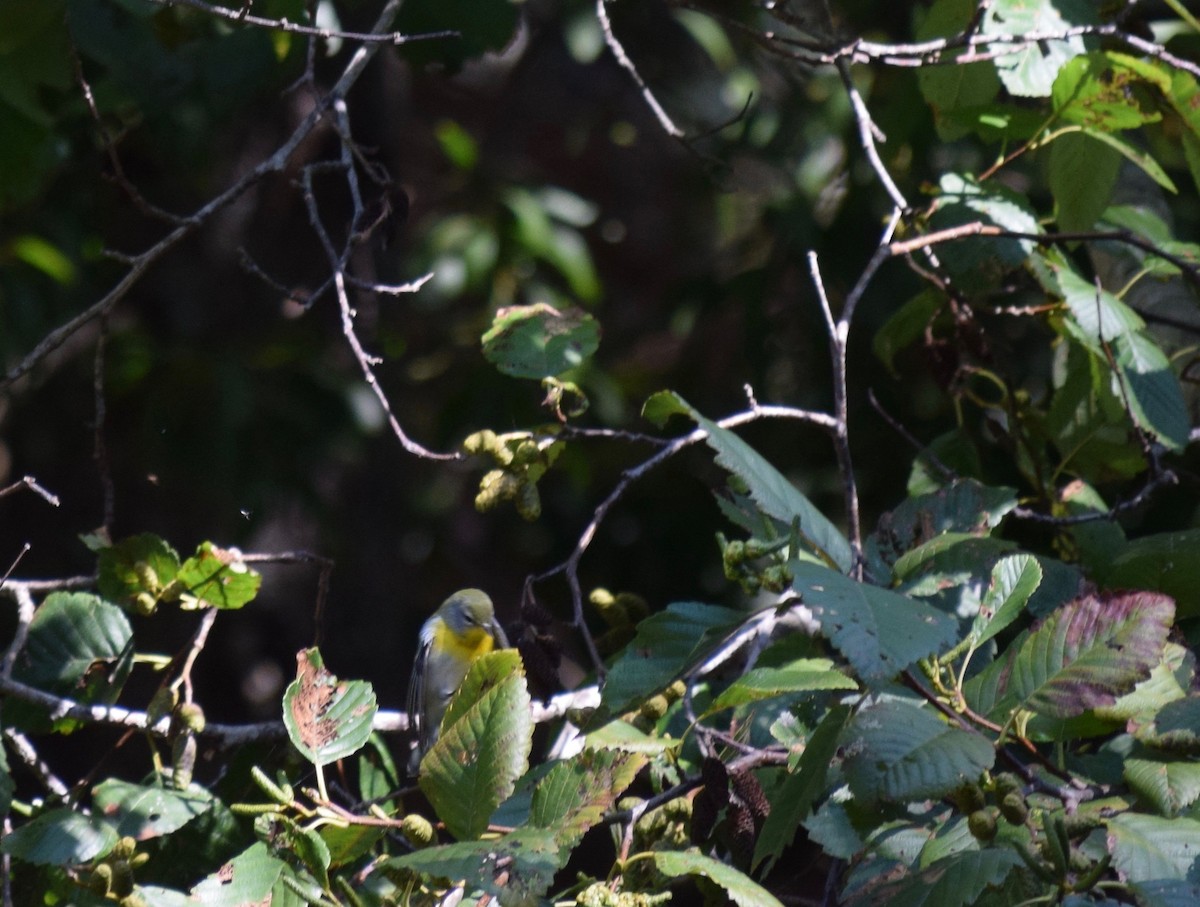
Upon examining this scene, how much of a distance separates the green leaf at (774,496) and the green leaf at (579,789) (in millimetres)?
225

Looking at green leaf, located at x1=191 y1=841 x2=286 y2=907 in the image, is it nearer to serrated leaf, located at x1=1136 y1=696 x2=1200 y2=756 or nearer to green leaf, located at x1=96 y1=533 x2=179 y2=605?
green leaf, located at x1=96 y1=533 x2=179 y2=605

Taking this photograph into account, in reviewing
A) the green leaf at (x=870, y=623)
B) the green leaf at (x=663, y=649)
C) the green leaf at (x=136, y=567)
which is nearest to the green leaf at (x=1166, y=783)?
the green leaf at (x=870, y=623)

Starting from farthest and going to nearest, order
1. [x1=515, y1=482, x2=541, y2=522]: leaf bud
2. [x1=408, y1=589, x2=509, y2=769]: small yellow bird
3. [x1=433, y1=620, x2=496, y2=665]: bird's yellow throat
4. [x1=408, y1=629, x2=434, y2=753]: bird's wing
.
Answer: [x1=433, y1=620, x2=496, y2=665]: bird's yellow throat → [x1=408, y1=589, x2=509, y2=769]: small yellow bird → [x1=408, y1=629, x2=434, y2=753]: bird's wing → [x1=515, y1=482, x2=541, y2=522]: leaf bud

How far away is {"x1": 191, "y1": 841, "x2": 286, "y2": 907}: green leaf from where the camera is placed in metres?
0.96

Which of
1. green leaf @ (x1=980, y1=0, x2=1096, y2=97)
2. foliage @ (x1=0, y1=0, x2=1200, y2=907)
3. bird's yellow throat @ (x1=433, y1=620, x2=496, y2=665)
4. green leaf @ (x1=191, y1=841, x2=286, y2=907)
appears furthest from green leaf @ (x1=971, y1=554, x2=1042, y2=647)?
bird's yellow throat @ (x1=433, y1=620, x2=496, y2=665)

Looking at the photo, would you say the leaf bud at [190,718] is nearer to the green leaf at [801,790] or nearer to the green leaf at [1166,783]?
the green leaf at [801,790]

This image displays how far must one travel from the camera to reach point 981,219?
152cm

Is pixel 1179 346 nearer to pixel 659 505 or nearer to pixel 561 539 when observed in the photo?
pixel 659 505

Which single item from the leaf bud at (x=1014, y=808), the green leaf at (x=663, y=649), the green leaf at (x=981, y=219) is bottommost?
the leaf bud at (x=1014, y=808)

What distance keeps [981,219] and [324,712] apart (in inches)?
39.3

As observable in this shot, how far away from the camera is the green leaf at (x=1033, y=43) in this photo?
1479 mm

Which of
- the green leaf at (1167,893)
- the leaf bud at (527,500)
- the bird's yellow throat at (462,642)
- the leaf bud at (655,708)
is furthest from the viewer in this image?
the bird's yellow throat at (462,642)

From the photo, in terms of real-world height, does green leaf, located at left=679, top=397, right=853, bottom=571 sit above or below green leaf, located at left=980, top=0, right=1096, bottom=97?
below

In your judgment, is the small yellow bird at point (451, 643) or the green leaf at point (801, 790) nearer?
the green leaf at point (801, 790)
